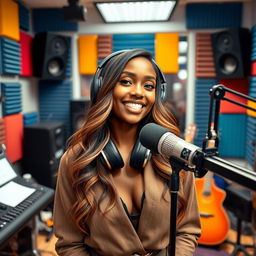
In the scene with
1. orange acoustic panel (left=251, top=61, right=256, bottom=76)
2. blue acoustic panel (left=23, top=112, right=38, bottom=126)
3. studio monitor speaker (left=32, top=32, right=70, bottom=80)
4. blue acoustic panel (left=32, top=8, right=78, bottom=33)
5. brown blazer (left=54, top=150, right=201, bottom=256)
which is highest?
blue acoustic panel (left=32, top=8, right=78, bottom=33)

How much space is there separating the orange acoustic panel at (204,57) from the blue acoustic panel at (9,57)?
2.20 meters

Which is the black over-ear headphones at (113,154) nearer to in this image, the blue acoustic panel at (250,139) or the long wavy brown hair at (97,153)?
the long wavy brown hair at (97,153)

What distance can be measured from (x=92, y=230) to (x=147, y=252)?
22cm

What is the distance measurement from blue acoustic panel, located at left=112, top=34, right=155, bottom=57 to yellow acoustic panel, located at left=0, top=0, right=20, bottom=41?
124 cm

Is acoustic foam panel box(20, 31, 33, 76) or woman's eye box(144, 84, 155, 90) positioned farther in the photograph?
acoustic foam panel box(20, 31, 33, 76)

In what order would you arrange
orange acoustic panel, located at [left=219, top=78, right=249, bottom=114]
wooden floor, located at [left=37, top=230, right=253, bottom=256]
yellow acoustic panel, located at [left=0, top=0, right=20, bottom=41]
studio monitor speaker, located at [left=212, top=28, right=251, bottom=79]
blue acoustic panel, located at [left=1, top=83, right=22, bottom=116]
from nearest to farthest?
wooden floor, located at [left=37, top=230, right=253, bottom=256] < yellow acoustic panel, located at [left=0, top=0, right=20, bottom=41] < blue acoustic panel, located at [left=1, top=83, right=22, bottom=116] < studio monitor speaker, located at [left=212, top=28, right=251, bottom=79] < orange acoustic panel, located at [left=219, top=78, right=249, bottom=114]

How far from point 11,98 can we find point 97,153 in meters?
2.45

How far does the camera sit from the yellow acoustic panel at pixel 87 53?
3.76m

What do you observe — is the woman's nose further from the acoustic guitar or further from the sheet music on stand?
the acoustic guitar

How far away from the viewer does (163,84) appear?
1043 mm

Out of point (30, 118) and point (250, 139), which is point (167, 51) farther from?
point (30, 118)

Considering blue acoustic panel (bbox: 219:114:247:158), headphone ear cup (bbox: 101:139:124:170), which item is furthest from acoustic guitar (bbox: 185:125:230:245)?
headphone ear cup (bbox: 101:139:124:170)

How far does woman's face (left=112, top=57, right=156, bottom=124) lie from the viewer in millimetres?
940

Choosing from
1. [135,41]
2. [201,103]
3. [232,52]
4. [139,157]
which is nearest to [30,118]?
[135,41]
